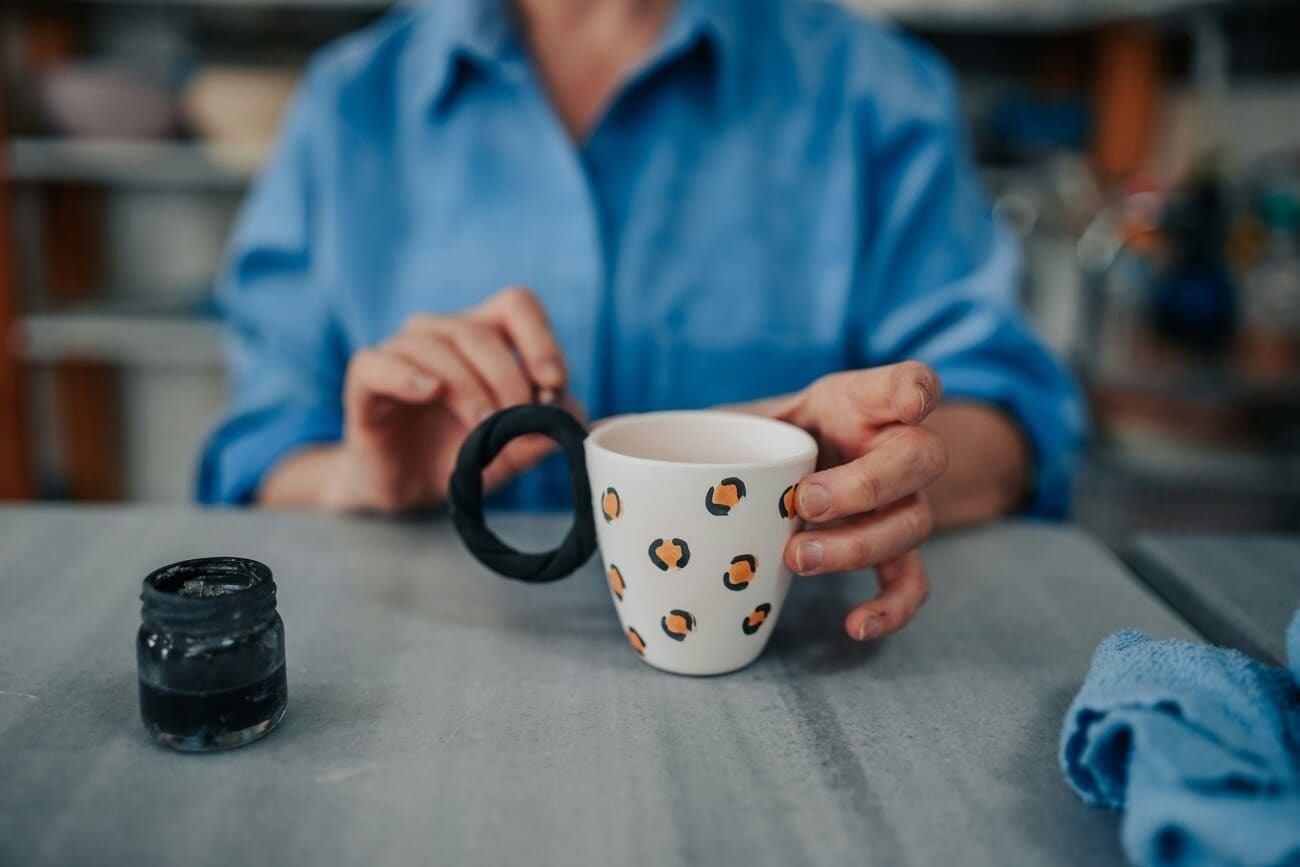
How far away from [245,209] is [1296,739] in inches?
88.9

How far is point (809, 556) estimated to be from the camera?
50 centimetres

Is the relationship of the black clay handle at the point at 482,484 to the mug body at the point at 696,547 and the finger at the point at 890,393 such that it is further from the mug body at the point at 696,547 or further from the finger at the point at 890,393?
the finger at the point at 890,393

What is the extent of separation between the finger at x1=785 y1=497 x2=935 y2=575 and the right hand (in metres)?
0.19

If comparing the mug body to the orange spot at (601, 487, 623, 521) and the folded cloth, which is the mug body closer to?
the orange spot at (601, 487, 623, 521)

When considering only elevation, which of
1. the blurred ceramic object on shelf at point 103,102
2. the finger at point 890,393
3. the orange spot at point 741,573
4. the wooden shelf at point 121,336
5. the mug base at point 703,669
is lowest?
the wooden shelf at point 121,336

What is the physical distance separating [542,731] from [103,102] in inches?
71.6

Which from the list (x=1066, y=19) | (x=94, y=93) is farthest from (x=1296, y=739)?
(x=94, y=93)

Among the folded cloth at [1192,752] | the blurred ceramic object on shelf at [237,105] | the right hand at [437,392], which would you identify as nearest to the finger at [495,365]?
the right hand at [437,392]

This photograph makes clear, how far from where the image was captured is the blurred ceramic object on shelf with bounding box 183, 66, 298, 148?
1.88m

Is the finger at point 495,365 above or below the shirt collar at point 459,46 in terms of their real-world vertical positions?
below

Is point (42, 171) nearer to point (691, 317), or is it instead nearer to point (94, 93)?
point (94, 93)

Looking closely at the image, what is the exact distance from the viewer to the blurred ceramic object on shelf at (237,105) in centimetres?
188

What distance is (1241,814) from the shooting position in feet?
1.13

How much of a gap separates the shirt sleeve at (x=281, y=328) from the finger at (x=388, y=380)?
26 cm
